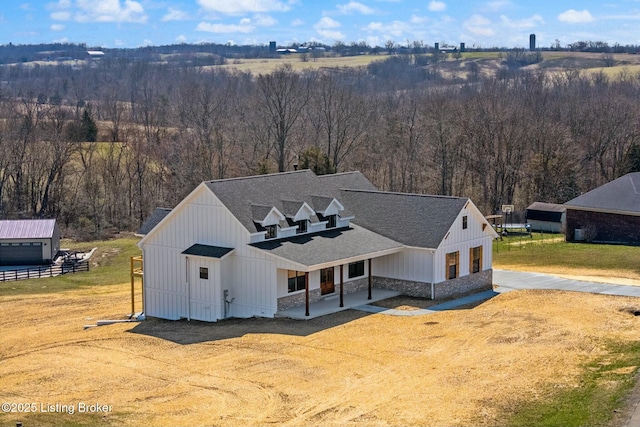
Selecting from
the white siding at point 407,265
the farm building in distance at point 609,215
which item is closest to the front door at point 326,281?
the white siding at point 407,265

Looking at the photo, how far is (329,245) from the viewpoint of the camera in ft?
125

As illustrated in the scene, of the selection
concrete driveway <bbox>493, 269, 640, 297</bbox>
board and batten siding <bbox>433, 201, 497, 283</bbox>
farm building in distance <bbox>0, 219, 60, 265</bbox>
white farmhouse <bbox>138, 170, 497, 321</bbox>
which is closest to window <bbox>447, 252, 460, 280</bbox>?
white farmhouse <bbox>138, 170, 497, 321</bbox>

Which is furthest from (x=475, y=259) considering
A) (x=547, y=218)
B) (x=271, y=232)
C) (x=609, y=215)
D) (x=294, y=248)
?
(x=547, y=218)

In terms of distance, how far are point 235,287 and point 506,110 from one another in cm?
5822

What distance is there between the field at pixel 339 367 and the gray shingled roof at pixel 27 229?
18.3 metres

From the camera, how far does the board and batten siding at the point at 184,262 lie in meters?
35.9

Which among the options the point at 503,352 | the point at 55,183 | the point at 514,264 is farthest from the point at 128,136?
the point at 503,352

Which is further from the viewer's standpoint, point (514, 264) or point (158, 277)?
point (514, 264)

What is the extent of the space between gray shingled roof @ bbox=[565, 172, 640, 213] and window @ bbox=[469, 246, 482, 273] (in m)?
18.6

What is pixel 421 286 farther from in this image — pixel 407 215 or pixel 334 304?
pixel 334 304

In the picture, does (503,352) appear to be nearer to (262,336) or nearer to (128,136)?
(262,336)

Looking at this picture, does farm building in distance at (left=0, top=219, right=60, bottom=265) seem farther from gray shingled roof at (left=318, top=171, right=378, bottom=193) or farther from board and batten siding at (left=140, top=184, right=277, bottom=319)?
gray shingled roof at (left=318, top=171, right=378, bottom=193)

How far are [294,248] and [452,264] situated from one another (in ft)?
25.5

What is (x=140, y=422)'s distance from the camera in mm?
22734
